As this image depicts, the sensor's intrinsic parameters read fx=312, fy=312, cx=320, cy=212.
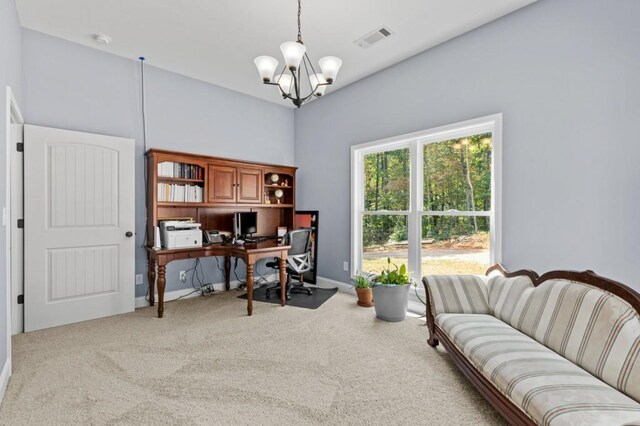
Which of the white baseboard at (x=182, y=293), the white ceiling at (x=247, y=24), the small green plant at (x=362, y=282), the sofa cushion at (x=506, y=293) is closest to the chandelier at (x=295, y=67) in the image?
the white ceiling at (x=247, y=24)

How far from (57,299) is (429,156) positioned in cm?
426

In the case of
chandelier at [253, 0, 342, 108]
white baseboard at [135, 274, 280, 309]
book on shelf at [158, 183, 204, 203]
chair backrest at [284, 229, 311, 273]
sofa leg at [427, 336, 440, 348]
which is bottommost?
sofa leg at [427, 336, 440, 348]

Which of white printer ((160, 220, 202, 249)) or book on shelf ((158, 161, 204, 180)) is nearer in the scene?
white printer ((160, 220, 202, 249))

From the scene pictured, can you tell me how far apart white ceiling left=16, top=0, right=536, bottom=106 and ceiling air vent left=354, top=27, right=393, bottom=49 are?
0.06 m

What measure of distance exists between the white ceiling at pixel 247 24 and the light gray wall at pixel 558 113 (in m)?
0.27

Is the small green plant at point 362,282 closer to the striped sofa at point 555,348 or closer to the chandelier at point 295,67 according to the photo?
the striped sofa at point 555,348

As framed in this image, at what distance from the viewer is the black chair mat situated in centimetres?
389

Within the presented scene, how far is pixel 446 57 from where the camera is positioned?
131 inches

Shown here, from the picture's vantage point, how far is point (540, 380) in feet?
4.96

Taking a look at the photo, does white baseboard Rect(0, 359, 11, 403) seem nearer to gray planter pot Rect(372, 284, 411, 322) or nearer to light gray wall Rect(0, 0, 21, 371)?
light gray wall Rect(0, 0, 21, 371)

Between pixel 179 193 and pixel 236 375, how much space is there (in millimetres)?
2461

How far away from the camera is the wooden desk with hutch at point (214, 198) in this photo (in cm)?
356

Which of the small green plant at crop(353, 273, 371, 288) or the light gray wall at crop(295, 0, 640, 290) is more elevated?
the light gray wall at crop(295, 0, 640, 290)

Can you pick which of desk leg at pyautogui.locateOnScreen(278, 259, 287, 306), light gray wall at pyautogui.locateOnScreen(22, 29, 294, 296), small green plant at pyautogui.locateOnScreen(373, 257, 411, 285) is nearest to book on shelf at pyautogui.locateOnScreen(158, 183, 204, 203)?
light gray wall at pyautogui.locateOnScreen(22, 29, 294, 296)
